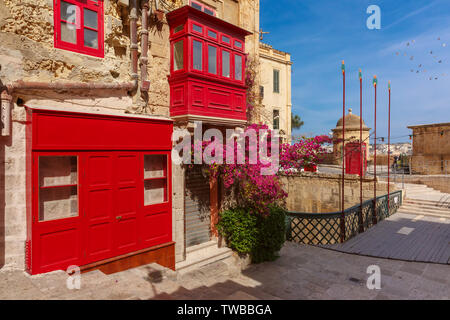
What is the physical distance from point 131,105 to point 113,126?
0.82 meters

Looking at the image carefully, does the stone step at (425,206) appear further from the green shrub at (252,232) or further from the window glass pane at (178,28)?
the window glass pane at (178,28)

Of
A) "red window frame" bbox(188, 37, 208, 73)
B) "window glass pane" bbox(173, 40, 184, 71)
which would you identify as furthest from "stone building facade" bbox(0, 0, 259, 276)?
"red window frame" bbox(188, 37, 208, 73)

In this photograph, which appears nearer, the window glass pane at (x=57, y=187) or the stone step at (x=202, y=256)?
the window glass pane at (x=57, y=187)

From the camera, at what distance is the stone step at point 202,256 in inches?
297

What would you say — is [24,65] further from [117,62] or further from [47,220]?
[47,220]

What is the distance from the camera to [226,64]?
829cm

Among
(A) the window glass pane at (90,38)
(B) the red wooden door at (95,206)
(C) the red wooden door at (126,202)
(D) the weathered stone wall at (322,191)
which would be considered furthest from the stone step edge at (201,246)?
(D) the weathered stone wall at (322,191)

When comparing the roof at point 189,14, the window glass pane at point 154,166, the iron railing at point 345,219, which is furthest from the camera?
the iron railing at point 345,219

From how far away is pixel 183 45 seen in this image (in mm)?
7348

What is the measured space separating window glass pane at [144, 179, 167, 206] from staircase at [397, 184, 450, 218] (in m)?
14.5

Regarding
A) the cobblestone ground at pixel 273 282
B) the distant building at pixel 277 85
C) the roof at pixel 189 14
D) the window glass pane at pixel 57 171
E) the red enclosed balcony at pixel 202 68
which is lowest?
the cobblestone ground at pixel 273 282

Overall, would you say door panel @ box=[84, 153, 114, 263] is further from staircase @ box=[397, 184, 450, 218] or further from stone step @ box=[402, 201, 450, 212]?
stone step @ box=[402, 201, 450, 212]

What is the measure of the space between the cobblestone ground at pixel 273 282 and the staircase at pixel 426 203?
7921 millimetres

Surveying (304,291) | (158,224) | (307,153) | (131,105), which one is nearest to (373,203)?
(307,153)
